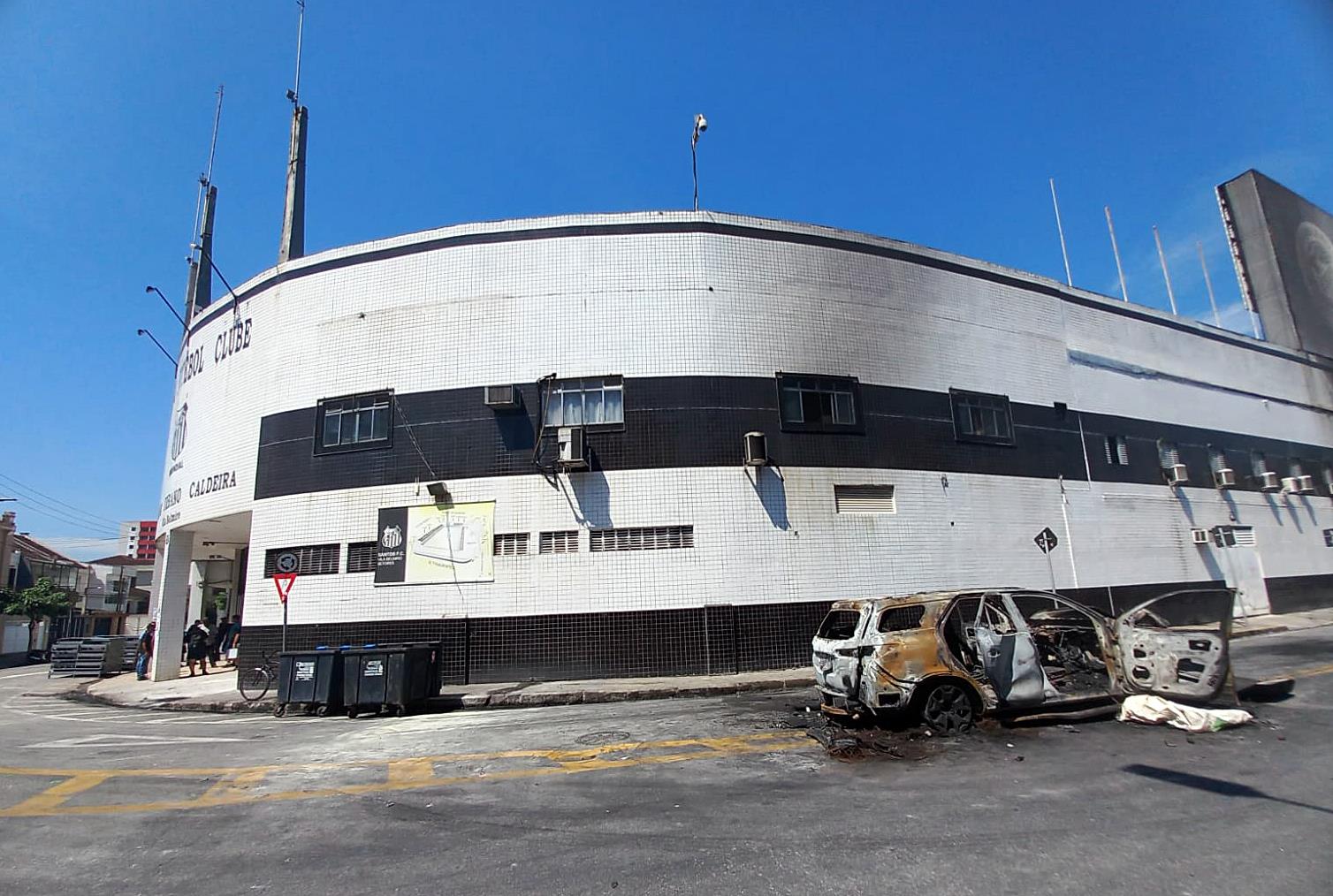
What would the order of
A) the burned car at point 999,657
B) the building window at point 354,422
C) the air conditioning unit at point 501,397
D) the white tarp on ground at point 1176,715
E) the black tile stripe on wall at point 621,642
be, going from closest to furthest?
the white tarp on ground at point 1176,715 → the burned car at point 999,657 → the black tile stripe on wall at point 621,642 → the air conditioning unit at point 501,397 → the building window at point 354,422

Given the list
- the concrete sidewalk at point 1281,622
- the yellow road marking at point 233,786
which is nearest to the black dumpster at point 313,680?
the yellow road marking at point 233,786

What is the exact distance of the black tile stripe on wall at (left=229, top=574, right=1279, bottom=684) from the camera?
563 inches

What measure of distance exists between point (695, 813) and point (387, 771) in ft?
12.2

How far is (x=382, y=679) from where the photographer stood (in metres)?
11.6

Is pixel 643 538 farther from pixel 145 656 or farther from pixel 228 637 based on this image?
pixel 228 637

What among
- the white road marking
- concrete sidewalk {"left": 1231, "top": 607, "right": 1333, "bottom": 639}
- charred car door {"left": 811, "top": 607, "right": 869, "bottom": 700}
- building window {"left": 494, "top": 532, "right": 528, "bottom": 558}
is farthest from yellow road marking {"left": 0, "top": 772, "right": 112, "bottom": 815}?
concrete sidewalk {"left": 1231, "top": 607, "right": 1333, "bottom": 639}

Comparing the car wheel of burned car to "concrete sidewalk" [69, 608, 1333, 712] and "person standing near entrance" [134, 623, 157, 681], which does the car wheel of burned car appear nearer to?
"concrete sidewalk" [69, 608, 1333, 712]

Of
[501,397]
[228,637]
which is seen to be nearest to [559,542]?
[501,397]

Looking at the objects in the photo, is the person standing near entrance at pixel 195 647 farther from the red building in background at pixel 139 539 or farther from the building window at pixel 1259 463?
the red building in background at pixel 139 539

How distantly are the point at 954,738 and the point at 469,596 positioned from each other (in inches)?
419

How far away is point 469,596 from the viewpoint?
1491 cm

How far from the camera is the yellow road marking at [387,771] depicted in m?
6.26

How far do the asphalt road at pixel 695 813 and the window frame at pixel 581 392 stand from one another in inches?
300

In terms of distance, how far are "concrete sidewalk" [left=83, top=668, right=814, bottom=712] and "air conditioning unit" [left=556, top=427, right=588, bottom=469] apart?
4538 mm
